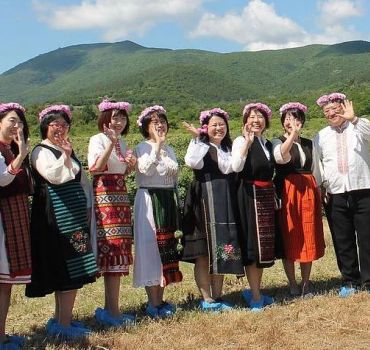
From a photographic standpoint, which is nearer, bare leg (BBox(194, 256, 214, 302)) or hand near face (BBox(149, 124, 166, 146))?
hand near face (BBox(149, 124, 166, 146))

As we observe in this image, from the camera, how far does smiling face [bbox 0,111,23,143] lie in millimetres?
3938

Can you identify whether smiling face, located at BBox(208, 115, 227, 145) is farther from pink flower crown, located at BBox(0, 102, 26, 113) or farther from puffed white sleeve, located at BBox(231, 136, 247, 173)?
pink flower crown, located at BBox(0, 102, 26, 113)

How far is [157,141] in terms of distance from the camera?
15.3 feet

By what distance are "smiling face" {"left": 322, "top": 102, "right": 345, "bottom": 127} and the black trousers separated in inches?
26.2

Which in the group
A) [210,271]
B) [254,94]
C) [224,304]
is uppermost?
[254,94]

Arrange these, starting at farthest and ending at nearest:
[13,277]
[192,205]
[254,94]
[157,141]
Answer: [254,94]
[192,205]
[157,141]
[13,277]

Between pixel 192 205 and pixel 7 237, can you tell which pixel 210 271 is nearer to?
pixel 192 205

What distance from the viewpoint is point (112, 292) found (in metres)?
4.56

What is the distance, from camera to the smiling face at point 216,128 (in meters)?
4.93

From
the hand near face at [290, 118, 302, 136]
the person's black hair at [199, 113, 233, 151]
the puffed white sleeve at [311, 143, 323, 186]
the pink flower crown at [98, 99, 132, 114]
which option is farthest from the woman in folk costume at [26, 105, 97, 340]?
the puffed white sleeve at [311, 143, 323, 186]

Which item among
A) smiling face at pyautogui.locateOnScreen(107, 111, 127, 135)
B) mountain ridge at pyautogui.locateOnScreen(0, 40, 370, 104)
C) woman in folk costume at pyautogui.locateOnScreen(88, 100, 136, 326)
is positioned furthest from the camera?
mountain ridge at pyautogui.locateOnScreen(0, 40, 370, 104)

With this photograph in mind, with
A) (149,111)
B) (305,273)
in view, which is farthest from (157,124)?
(305,273)

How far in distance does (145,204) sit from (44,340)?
52.4 inches

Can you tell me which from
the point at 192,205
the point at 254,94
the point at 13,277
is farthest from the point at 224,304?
the point at 254,94
